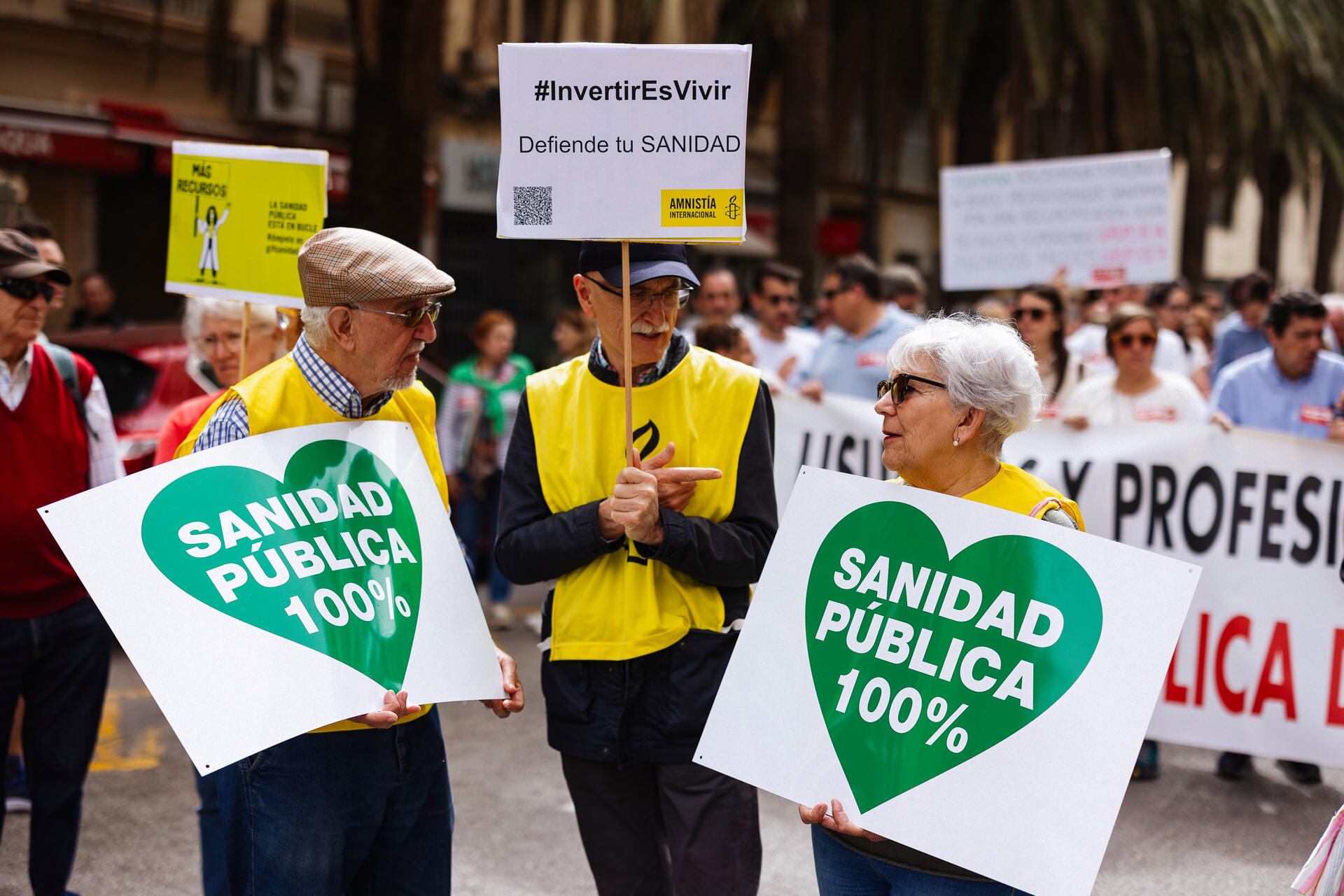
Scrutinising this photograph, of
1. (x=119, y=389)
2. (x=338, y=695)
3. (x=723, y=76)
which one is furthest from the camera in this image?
(x=119, y=389)

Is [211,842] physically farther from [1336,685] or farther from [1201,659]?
[1336,685]

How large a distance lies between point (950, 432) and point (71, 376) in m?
2.55

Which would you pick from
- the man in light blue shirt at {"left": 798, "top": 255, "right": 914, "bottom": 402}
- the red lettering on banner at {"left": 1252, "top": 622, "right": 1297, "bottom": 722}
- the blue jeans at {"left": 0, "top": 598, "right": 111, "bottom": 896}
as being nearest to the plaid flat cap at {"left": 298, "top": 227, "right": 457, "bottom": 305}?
the blue jeans at {"left": 0, "top": 598, "right": 111, "bottom": 896}

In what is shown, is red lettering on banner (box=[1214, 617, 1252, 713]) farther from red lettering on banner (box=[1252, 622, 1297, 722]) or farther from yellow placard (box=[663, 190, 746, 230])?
yellow placard (box=[663, 190, 746, 230])

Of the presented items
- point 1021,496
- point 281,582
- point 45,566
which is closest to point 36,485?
point 45,566

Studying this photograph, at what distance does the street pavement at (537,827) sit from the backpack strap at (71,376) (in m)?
1.50

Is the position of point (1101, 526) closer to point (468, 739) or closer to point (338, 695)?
point (468, 739)

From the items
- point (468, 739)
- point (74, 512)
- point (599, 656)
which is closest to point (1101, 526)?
point (468, 739)

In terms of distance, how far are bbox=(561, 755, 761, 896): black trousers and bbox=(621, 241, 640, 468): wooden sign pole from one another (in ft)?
2.25

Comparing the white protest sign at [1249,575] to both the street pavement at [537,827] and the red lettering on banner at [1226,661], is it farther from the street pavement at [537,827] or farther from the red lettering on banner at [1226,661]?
the street pavement at [537,827]

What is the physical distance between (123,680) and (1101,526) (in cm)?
463

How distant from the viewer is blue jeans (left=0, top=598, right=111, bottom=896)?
3.74 metres

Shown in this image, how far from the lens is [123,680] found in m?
6.65

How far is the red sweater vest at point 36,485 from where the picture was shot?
360 cm
